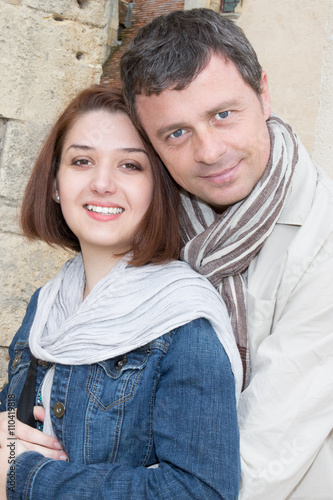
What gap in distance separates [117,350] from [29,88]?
55.7 inches

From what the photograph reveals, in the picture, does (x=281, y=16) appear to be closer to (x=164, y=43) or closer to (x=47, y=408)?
(x=164, y=43)

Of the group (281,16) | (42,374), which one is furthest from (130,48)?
(281,16)

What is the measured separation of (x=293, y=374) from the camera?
4.82 feet

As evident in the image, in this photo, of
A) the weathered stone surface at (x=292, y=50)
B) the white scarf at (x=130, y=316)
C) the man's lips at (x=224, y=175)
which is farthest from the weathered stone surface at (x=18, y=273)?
the weathered stone surface at (x=292, y=50)

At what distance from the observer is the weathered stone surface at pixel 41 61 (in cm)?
238

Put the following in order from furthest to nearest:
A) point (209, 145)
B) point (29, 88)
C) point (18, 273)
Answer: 1. point (18, 273)
2. point (29, 88)
3. point (209, 145)

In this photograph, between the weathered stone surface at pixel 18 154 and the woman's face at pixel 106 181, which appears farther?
the weathered stone surface at pixel 18 154

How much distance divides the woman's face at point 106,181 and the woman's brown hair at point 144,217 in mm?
29

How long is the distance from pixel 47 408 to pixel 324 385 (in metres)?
0.81

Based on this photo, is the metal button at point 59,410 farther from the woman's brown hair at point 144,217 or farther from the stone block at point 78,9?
the stone block at point 78,9

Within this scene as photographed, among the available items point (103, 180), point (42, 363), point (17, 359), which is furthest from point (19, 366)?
point (103, 180)

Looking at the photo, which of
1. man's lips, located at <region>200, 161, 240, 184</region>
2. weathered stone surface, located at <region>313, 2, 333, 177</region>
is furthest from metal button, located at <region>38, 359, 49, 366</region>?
weathered stone surface, located at <region>313, 2, 333, 177</region>

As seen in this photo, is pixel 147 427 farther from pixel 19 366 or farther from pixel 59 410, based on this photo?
pixel 19 366

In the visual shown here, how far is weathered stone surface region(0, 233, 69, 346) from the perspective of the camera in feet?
8.28
